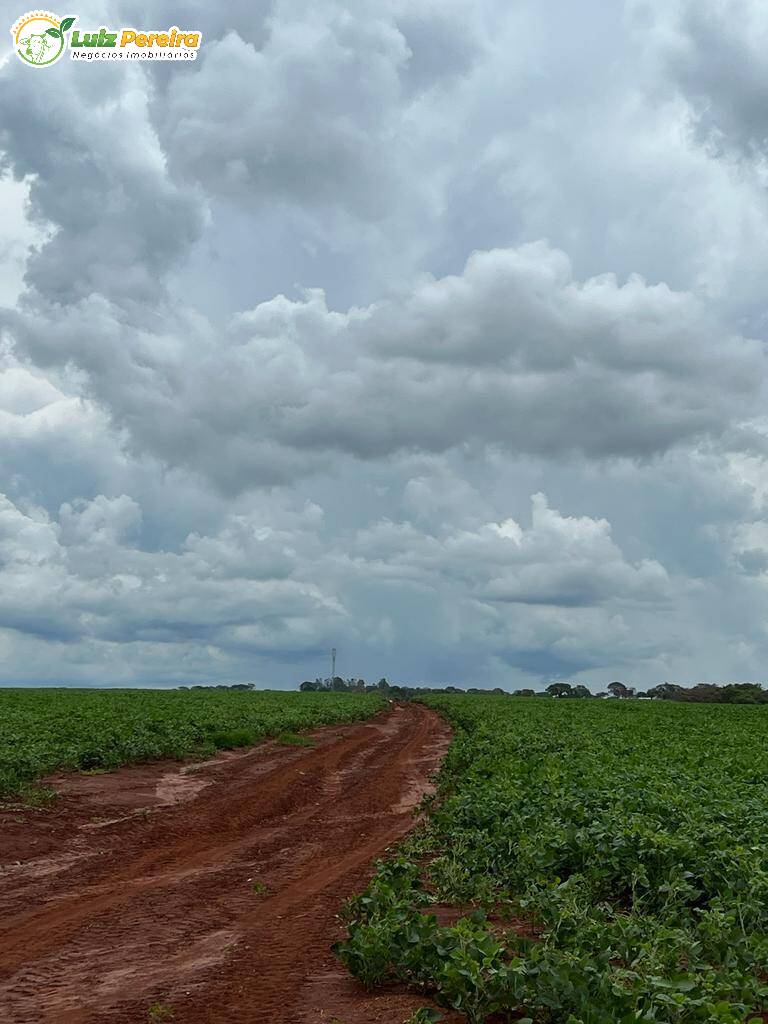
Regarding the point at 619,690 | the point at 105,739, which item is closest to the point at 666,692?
the point at 619,690

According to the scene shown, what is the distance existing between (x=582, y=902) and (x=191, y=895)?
15.5ft

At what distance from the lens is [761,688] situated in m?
117

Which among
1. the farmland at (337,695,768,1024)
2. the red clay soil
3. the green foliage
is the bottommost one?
the red clay soil

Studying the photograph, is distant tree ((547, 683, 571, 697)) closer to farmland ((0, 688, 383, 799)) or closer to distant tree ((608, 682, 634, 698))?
distant tree ((608, 682, 634, 698))

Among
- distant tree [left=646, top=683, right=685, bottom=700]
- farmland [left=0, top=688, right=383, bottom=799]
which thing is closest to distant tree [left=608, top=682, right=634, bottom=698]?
distant tree [left=646, top=683, right=685, bottom=700]

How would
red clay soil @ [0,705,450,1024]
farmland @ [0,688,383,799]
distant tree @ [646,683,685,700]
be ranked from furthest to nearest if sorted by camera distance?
distant tree @ [646,683,685,700] < farmland @ [0,688,383,799] < red clay soil @ [0,705,450,1024]

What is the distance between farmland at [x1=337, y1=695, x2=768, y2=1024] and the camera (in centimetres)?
621

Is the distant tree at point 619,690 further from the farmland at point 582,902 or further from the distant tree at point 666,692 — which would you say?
the farmland at point 582,902

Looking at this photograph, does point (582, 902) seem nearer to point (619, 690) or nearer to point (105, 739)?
point (105, 739)

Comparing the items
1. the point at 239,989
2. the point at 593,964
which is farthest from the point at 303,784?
the point at 593,964

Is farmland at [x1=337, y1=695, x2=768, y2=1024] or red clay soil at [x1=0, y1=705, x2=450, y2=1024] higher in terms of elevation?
farmland at [x1=337, y1=695, x2=768, y2=1024]

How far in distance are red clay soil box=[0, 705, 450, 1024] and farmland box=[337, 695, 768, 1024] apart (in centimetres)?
62

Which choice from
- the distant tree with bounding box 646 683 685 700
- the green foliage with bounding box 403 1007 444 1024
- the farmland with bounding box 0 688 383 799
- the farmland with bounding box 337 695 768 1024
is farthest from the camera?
the distant tree with bounding box 646 683 685 700

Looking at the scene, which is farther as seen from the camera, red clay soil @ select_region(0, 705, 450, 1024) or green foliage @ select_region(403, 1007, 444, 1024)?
red clay soil @ select_region(0, 705, 450, 1024)
